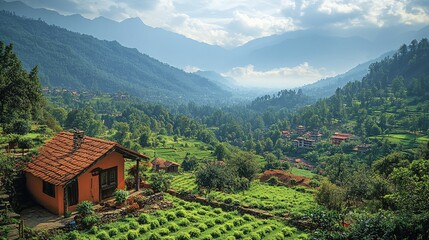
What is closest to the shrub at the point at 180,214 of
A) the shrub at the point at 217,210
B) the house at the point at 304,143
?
the shrub at the point at 217,210

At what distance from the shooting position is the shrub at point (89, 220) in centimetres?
1806

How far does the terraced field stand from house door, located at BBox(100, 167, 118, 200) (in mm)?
2885

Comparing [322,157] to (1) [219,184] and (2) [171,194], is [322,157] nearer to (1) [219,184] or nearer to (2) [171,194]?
(1) [219,184]

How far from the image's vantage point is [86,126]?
105 meters

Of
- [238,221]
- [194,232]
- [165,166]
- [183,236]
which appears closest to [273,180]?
[165,166]

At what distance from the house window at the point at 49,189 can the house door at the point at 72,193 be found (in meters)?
0.88

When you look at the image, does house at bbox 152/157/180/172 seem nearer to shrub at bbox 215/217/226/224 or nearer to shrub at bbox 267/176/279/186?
shrub at bbox 267/176/279/186

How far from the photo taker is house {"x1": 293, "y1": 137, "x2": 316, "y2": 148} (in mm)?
133175

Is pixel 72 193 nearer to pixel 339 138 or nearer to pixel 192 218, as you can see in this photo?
pixel 192 218

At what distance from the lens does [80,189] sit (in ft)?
65.4

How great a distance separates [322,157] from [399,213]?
9925 centimetres

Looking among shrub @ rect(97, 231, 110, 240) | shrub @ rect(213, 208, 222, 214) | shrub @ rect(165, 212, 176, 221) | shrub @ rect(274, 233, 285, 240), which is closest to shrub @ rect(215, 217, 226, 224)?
shrub @ rect(213, 208, 222, 214)

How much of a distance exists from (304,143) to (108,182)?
123155 mm

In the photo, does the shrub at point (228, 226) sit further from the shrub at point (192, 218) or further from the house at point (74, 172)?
the house at point (74, 172)
